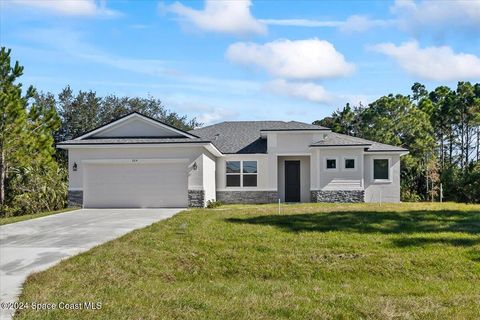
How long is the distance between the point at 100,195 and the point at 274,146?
887cm

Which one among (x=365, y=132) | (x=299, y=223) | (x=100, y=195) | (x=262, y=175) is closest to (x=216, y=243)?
(x=299, y=223)

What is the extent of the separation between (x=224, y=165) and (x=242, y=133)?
3438mm

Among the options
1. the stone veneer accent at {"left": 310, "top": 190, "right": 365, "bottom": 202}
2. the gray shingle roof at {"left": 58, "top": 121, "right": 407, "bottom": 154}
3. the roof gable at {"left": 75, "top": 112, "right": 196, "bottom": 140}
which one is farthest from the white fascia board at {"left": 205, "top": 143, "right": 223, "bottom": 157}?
the stone veneer accent at {"left": 310, "top": 190, "right": 365, "bottom": 202}

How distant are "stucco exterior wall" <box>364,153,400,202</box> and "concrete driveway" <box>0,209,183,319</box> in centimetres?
1246

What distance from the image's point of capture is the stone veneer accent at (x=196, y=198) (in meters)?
20.8

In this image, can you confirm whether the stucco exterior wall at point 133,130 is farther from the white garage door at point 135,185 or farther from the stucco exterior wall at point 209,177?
the stucco exterior wall at point 209,177

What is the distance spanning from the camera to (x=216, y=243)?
10.6 meters

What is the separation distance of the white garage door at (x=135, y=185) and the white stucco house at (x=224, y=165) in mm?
41

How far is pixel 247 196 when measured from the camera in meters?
25.4

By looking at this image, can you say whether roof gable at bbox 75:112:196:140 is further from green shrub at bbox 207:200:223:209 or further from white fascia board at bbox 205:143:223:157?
green shrub at bbox 207:200:223:209

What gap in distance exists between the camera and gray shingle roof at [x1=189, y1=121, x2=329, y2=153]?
1020 inches

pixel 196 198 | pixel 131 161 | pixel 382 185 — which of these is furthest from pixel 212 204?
pixel 382 185

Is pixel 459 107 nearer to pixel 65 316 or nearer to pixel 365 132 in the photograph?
pixel 365 132

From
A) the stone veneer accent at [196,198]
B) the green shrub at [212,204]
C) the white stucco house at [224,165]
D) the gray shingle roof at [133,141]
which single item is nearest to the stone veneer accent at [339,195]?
the white stucco house at [224,165]
